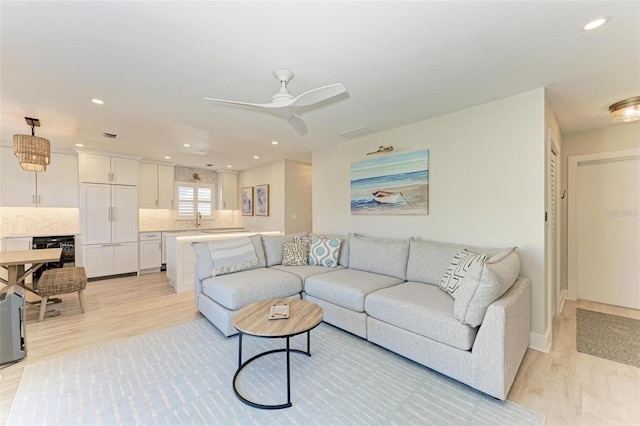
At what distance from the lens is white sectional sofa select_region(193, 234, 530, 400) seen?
1897mm

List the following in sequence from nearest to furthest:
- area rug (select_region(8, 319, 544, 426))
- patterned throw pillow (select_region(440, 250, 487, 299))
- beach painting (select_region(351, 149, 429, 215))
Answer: area rug (select_region(8, 319, 544, 426))
patterned throw pillow (select_region(440, 250, 487, 299))
beach painting (select_region(351, 149, 429, 215))

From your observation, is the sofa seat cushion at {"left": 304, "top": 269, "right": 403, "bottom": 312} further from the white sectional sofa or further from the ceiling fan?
the ceiling fan

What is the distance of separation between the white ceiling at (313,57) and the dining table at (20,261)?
1710mm

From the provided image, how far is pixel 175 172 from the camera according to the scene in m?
6.65

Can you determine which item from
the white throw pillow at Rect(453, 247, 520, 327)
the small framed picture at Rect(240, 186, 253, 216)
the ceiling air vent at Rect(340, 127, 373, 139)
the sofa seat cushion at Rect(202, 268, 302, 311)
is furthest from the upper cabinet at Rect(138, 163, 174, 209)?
the white throw pillow at Rect(453, 247, 520, 327)

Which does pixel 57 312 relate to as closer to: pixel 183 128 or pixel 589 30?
pixel 183 128

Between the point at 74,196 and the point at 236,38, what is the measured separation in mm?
5396

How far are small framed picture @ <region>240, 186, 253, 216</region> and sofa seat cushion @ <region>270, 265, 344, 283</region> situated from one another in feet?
11.5

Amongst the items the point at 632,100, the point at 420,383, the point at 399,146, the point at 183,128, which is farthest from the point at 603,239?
the point at 183,128

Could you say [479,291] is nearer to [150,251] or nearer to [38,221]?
[150,251]

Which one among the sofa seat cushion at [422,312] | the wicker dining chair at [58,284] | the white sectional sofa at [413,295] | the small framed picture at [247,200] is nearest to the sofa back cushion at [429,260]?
the white sectional sofa at [413,295]

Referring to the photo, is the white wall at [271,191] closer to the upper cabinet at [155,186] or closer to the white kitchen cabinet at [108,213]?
the upper cabinet at [155,186]

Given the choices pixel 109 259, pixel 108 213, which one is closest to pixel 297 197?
pixel 108 213

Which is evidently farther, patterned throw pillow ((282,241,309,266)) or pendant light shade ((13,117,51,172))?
patterned throw pillow ((282,241,309,266))
